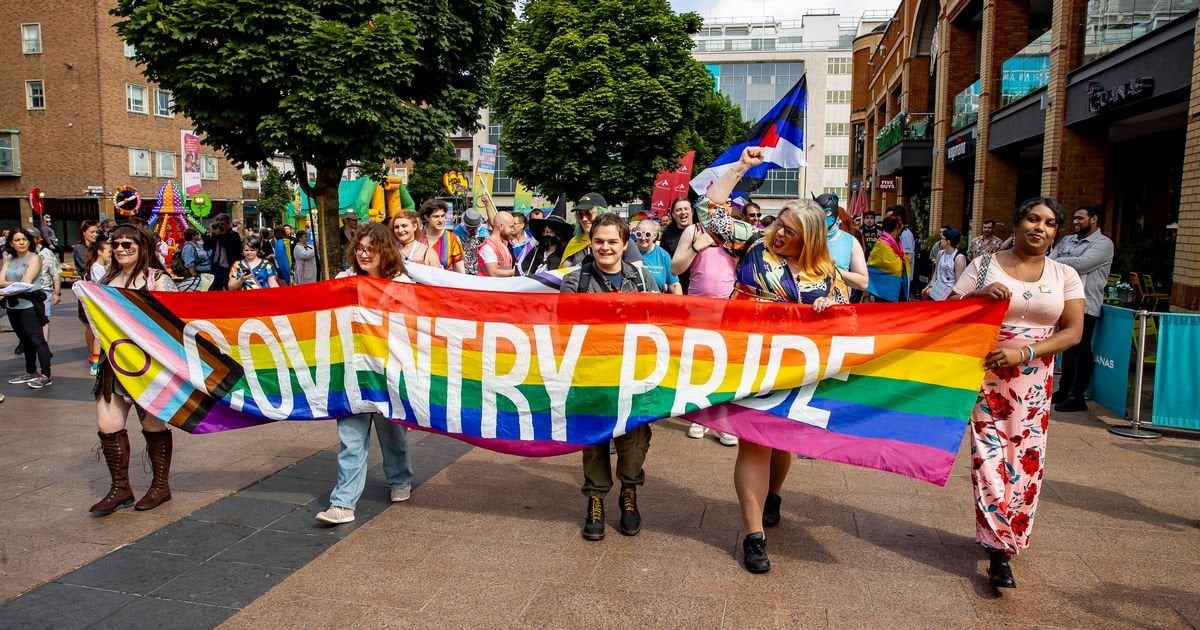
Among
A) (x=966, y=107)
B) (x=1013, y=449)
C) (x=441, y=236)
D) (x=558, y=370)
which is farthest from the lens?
(x=966, y=107)

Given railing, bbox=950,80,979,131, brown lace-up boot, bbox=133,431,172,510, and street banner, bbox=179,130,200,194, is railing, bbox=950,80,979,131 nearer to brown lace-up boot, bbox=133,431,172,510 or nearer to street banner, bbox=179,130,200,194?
street banner, bbox=179,130,200,194

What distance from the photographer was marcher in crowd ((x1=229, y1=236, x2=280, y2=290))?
9.12m

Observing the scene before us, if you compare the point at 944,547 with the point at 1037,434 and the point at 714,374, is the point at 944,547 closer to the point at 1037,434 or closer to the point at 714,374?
the point at 1037,434

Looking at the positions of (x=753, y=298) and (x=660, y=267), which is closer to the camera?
(x=753, y=298)

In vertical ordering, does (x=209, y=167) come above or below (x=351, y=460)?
above

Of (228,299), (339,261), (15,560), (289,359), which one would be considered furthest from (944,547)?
(339,261)

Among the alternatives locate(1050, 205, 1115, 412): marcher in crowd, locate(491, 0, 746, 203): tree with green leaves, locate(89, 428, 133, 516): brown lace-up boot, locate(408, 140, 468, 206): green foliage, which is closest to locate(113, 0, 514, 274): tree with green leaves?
locate(89, 428, 133, 516): brown lace-up boot

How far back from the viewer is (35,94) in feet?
132

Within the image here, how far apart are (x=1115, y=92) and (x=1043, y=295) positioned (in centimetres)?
1018

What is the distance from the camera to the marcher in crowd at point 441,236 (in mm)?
8062

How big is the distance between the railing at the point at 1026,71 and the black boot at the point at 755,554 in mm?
14012

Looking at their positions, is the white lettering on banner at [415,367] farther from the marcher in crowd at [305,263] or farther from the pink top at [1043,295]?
the marcher in crowd at [305,263]

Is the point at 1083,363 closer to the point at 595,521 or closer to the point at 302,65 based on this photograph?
the point at 595,521

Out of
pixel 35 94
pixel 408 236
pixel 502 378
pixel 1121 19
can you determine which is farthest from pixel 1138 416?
pixel 35 94
